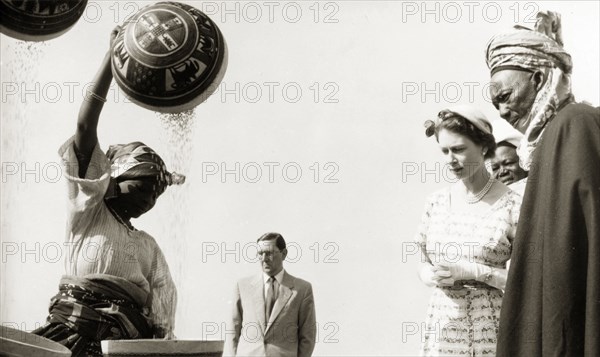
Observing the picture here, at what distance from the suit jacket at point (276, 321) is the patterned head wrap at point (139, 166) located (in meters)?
2.35

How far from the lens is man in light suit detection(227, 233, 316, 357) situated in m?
9.19

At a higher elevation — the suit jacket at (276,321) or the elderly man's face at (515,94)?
the elderly man's face at (515,94)

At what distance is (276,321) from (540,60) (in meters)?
3.94

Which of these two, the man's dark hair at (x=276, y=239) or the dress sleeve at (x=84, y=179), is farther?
the man's dark hair at (x=276, y=239)

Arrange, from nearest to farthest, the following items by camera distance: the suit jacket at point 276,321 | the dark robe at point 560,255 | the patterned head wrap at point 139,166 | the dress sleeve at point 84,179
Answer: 1. the dark robe at point 560,255
2. the dress sleeve at point 84,179
3. the patterned head wrap at point 139,166
4. the suit jacket at point 276,321

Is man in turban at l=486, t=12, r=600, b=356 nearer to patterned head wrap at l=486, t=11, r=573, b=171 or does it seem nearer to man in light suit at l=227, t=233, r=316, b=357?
patterned head wrap at l=486, t=11, r=573, b=171

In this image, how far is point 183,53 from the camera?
245 inches

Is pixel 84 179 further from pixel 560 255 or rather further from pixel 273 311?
pixel 560 255

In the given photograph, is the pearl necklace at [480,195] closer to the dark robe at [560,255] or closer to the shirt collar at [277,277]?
the shirt collar at [277,277]

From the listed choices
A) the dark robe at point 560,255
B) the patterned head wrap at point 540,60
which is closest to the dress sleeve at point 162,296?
the patterned head wrap at point 540,60

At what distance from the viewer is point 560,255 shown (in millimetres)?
2926

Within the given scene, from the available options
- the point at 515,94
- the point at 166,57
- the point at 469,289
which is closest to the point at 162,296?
the point at 166,57

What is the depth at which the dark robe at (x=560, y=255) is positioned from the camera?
2.90 metres

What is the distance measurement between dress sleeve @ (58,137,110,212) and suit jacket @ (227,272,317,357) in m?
3.00
